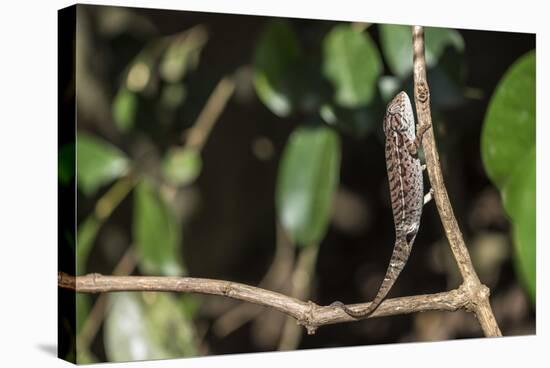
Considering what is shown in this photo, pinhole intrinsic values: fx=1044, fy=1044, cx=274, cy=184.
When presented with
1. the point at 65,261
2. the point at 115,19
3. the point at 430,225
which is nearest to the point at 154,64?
the point at 115,19

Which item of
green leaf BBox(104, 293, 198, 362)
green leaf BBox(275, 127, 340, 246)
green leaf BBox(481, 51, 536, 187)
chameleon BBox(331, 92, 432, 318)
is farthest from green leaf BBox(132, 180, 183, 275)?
green leaf BBox(481, 51, 536, 187)

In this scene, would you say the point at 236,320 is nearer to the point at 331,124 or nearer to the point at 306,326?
the point at 306,326

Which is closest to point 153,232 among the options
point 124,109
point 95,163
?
point 95,163

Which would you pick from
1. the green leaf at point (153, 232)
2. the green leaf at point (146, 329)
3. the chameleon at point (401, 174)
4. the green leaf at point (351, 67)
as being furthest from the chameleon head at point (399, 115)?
the green leaf at point (146, 329)

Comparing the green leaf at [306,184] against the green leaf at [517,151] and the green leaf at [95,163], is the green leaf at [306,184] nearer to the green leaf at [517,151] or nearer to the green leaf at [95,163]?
the green leaf at [95,163]

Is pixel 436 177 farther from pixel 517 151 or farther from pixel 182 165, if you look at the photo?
pixel 182 165

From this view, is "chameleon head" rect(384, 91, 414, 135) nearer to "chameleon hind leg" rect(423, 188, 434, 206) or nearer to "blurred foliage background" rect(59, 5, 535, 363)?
"blurred foliage background" rect(59, 5, 535, 363)
